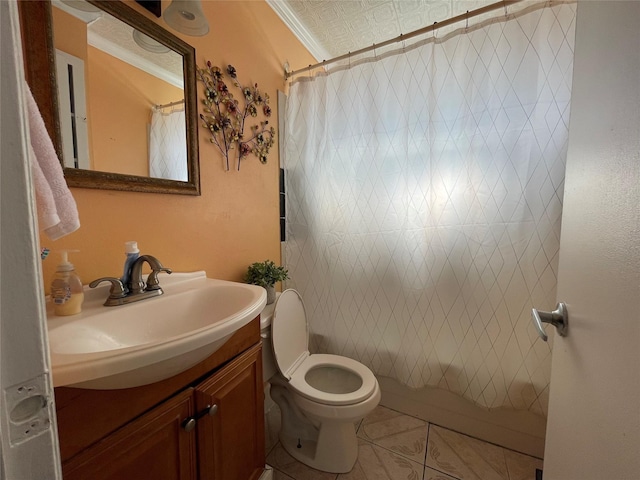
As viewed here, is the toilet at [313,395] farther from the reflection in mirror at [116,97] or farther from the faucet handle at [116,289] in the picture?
the reflection in mirror at [116,97]

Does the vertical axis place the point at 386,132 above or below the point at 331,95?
below

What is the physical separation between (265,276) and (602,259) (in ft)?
3.96

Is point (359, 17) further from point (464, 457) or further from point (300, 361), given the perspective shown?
point (464, 457)

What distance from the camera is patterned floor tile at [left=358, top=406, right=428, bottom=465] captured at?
51.9 inches

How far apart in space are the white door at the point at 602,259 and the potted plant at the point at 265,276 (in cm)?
111

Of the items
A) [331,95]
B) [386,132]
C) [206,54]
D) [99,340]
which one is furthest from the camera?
[331,95]

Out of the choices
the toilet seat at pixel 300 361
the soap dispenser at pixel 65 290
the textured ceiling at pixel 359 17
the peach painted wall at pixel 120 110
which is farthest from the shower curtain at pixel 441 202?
the soap dispenser at pixel 65 290

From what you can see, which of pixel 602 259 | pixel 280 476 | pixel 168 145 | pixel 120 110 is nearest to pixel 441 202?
pixel 602 259

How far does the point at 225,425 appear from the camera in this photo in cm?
82

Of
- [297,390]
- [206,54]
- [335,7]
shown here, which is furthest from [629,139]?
[335,7]

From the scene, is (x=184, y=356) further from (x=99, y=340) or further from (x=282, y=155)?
(x=282, y=155)

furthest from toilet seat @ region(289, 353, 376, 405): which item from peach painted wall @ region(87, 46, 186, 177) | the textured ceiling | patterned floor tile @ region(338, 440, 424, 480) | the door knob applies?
the textured ceiling

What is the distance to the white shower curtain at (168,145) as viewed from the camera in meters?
0.97

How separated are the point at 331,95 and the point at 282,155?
1.48 feet
